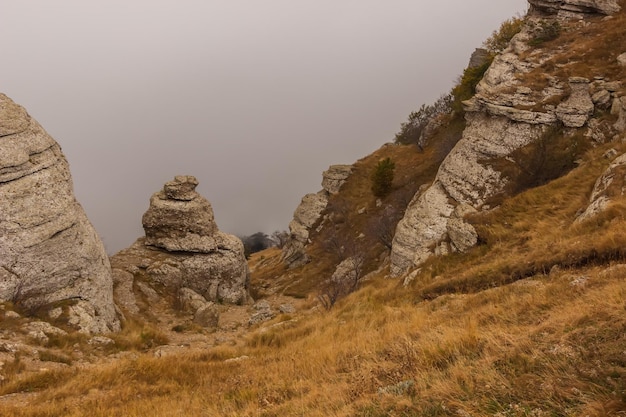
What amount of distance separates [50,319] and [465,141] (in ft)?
107

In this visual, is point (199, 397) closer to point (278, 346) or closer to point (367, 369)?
point (367, 369)

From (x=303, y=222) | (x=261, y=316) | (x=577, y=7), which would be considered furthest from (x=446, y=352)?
(x=303, y=222)

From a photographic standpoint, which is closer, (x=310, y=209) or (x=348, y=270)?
(x=348, y=270)

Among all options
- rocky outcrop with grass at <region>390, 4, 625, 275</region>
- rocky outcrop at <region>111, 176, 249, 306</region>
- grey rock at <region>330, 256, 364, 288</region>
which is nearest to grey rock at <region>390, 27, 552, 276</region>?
rocky outcrop with grass at <region>390, 4, 625, 275</region>

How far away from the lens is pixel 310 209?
65375 millimetres

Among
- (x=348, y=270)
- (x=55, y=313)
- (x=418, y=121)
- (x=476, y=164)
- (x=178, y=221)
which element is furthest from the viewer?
(x=418, y=121)

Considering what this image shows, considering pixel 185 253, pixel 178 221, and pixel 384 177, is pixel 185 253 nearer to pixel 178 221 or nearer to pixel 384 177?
pixel 178 221

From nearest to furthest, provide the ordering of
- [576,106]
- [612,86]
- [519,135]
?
[576,106] < [612,86] < [519,135]

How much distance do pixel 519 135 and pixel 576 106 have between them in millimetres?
4570

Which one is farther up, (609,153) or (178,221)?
(178,221)

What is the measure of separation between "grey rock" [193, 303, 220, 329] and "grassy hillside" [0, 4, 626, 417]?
19.9 feet

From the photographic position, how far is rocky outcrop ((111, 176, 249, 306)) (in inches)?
1361

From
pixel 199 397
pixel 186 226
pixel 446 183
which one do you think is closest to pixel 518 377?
pixel 199 397

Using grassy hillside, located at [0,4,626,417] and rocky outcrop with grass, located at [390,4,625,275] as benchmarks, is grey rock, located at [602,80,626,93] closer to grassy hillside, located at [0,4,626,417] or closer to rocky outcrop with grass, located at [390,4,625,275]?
rocky outcrop with grass, located at [390,4,625,275]
